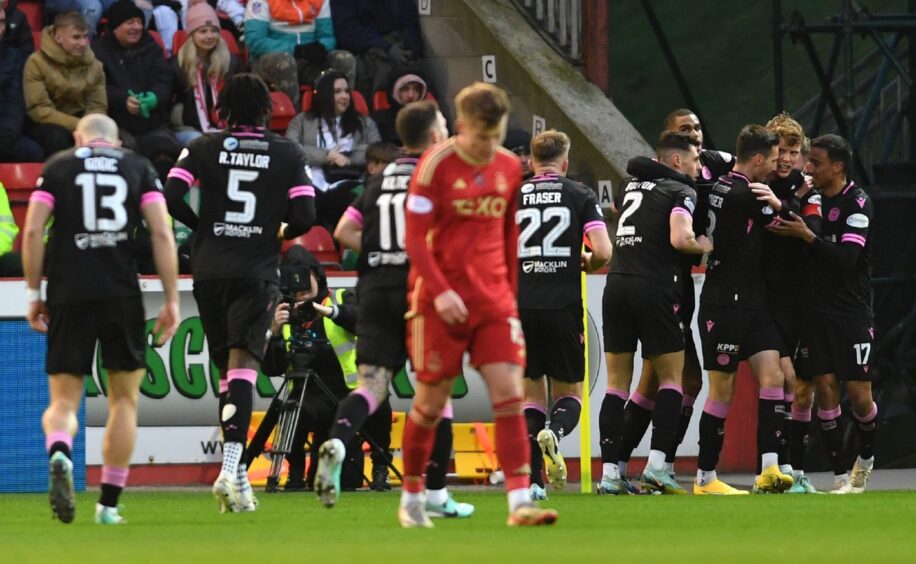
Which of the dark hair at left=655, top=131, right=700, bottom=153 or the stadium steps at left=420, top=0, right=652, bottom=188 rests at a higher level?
the stadium steps at left=420, top=0, right=652, bottom=188

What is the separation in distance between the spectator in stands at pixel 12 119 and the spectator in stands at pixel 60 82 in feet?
0.29

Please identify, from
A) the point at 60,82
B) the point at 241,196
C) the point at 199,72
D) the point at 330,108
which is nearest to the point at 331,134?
the point at 330,108

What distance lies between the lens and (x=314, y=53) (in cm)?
1973

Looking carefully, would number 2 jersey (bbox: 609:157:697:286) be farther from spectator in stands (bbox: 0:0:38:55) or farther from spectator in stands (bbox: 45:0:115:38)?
spectator in stands (bbox: 45:0:115:38)

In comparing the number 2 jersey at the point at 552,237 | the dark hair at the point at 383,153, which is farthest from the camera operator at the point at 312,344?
the number 2 jersey at the point at 552,237

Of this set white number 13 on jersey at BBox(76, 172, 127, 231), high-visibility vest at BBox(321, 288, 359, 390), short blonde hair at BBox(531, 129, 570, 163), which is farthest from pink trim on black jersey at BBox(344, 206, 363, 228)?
high-visibility vest at BBox(321, 288, 359, 390)

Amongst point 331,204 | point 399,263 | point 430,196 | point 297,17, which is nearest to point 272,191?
point 399,263

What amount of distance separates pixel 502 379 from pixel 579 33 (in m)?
11.9

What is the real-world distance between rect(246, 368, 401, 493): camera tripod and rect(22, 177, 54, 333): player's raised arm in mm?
4392

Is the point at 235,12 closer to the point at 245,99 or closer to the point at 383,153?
the point at 383,153

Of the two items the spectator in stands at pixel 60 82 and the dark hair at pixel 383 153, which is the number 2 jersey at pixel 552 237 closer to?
the dark hair at pixel 383 153

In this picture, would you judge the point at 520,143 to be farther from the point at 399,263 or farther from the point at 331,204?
the point at 399,263

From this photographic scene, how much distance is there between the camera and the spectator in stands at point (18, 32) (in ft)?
60.5

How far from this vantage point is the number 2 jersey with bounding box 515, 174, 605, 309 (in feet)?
42.7
